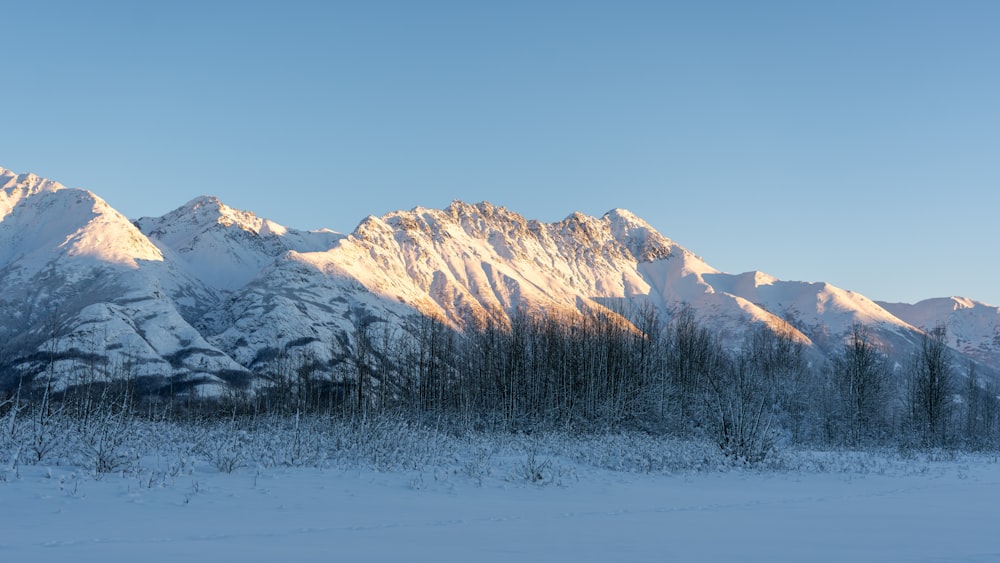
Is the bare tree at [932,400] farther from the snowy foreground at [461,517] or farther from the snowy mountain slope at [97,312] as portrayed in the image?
the snowy mountain slope at [97,312]

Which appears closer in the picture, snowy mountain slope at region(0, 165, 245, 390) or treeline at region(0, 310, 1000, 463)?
treeline at region(0, 310, 1000, 463)

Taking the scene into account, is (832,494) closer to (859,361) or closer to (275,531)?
(275,531)

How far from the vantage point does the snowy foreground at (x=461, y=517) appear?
286 inches

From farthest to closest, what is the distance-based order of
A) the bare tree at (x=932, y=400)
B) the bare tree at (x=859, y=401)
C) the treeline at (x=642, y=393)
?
the bare tree at (x=859, y=401) → the bare tree at (x=932, y=400) → the treeline at (x=642, y=393)

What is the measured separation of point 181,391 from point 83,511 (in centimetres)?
10461

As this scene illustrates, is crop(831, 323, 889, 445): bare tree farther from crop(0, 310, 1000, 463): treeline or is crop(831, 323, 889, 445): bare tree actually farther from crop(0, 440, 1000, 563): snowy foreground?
crop(0, 440, 1000, 563): snowy foreground

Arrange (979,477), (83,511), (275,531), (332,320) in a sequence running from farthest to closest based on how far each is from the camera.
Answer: (332,320)
(979,477)
(83,511)
(275,531)

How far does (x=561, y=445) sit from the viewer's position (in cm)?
2680

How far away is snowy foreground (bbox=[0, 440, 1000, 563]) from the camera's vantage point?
7266mm

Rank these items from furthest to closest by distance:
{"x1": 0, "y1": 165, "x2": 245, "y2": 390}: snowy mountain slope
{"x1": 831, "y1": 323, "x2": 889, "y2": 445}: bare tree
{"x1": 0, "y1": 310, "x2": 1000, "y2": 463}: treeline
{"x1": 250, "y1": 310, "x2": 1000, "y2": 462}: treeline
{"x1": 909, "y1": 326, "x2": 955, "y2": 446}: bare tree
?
1. {"x1": 0, "y1": 165, "x2": 245, "y2": 390}: snowy mountain slope
2. {"x1": 831, "y1": 323, "x2": 889, "y2": 445}: bare tree
3. {"x1": 909, "y1": 326, "x2": 955, "y2": 446}: bare tree
4. {"x1": 250, "y1": 310, "x2": 1000, "y2": 462}: treeline
5. {"x1": 0, "y1": 310, "x2": 1000, "y2": 463}: treeline

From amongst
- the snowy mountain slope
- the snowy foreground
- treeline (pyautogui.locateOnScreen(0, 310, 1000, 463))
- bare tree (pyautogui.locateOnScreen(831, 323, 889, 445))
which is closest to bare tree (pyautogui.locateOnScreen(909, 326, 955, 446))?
treeline (pyautogui.locateOnScreen(0, 310, 1000, 463))

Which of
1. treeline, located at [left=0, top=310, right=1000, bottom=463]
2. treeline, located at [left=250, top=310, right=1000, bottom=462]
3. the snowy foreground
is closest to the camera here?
the snowy foreground

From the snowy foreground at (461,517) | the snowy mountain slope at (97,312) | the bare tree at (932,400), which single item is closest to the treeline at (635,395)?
the bare tree at (932,400)

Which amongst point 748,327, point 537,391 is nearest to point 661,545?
point 537,391
